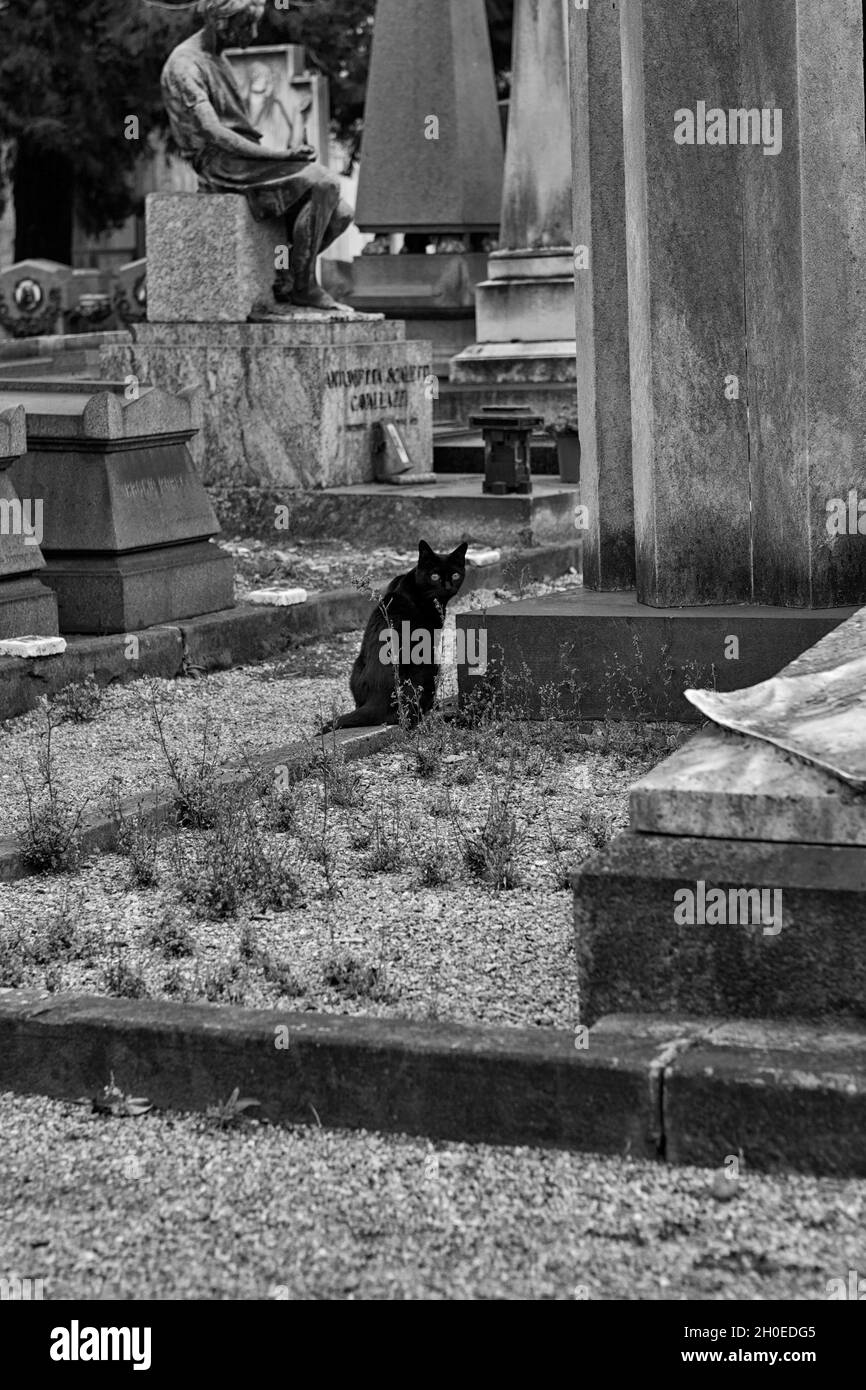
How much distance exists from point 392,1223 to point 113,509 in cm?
639

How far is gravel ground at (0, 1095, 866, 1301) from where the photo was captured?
326 centimetres

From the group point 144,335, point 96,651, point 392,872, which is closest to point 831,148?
point 392,872

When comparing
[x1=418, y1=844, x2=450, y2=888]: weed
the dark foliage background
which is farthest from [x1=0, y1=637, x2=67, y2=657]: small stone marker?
the dark foliage background

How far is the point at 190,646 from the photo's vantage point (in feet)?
31.1

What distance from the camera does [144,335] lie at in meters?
13.5

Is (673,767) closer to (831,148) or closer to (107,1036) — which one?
(107,1036)

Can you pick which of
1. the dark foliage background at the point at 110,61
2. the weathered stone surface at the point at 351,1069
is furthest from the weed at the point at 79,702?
the dark foliage background at the point at 110,61

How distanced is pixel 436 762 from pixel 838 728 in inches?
102

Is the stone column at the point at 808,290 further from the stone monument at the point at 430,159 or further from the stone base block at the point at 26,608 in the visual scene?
the stone monument at the point at 430,159

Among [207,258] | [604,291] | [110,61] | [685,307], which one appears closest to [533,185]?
[207,258]

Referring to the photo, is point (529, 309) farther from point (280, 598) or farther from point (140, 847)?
point (140, 847)

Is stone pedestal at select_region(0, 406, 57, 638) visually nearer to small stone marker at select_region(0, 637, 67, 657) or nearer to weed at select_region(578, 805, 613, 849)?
small stone marker at select_region(0, 637, 67, 657)

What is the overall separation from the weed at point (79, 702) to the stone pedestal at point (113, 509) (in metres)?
0.74

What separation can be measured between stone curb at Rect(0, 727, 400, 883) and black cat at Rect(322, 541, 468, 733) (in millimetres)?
105
